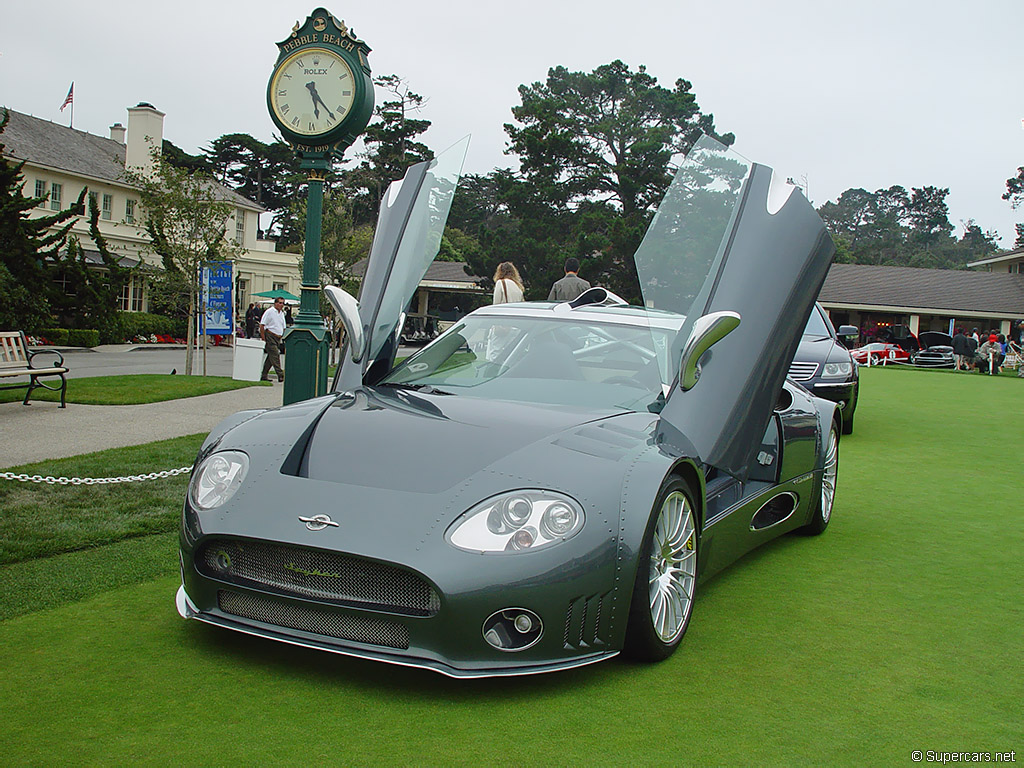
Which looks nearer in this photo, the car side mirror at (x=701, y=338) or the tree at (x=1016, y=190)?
the car side mirror at (x=701, y=338)

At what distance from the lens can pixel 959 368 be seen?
37.8m

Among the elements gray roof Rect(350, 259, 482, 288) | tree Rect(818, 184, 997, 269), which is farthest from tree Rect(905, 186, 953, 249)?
gray roof Rect(350, 259, 482, 288)

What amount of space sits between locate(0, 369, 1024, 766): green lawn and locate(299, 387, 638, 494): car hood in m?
0.69

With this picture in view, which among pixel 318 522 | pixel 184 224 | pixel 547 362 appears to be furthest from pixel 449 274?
pixel 318 522

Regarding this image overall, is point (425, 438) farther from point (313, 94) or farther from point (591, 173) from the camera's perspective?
point (591, 173)

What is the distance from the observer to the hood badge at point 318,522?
10.3 feet

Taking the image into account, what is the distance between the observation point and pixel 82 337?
30.4 metres

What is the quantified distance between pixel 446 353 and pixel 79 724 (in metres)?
2.60

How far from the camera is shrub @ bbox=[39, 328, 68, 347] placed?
29.6 m

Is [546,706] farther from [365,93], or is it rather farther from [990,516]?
[365,93]

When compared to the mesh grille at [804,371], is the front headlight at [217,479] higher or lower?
lower

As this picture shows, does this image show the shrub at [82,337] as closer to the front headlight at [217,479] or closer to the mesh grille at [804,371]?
the mesh grille at [804,371]

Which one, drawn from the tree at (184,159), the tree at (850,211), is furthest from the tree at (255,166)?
the tree at (850,211)

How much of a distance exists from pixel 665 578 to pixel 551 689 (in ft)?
2.15
